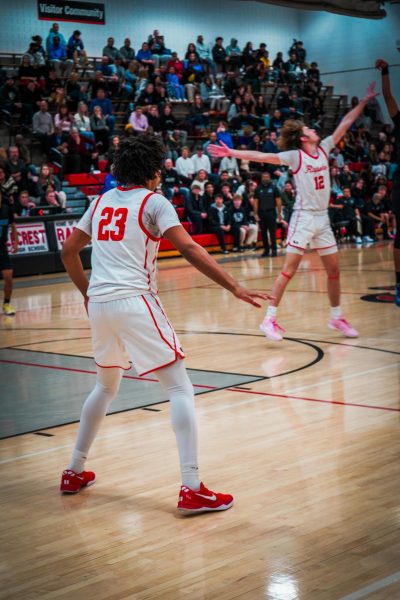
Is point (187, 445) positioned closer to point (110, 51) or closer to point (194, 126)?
point (194, 126)

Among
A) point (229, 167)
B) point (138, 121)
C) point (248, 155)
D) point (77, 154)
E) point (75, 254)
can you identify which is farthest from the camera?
point (229, 167)

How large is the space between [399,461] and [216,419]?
1.43 meters

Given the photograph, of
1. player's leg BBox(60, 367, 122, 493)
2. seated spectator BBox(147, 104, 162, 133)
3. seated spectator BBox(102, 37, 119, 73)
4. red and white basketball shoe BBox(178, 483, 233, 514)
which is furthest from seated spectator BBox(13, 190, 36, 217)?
red and white basketball shoe BBox(178, 483, 233, 514)

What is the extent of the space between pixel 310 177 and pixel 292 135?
0.44 metres

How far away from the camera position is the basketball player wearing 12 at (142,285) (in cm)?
401

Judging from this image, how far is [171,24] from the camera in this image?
90.2 ft

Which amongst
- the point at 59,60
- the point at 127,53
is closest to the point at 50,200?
the point at 59,60

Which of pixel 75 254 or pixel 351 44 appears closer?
pixel 75 254

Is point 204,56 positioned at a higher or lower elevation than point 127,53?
higher

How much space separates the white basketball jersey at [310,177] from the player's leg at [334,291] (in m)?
0.49

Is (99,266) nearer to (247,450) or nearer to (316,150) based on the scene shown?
(247,450)

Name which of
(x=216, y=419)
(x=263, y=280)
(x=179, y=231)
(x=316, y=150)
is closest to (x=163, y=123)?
(x=263, y=280)

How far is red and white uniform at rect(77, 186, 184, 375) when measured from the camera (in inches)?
158

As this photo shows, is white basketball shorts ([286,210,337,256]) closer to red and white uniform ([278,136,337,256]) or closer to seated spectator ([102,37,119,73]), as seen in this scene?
red and white uniform ([278,136,337,256])
